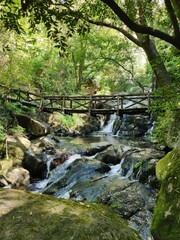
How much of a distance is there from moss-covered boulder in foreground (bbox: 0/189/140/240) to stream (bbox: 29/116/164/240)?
2.21 metres

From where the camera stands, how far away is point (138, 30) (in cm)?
318

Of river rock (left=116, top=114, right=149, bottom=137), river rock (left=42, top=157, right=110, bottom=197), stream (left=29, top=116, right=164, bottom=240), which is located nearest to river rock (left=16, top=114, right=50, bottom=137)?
stream (left=29, top=116, right=164, bottom=240)

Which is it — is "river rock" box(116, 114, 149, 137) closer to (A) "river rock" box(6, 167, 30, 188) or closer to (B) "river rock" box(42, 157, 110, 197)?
(B) "river rock" box(42, 157, 110, 197)

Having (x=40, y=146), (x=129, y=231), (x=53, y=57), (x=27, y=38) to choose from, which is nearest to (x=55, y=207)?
(x=129, y=231)

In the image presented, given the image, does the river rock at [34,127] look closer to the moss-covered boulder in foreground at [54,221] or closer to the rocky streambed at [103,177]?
the rocky streambed at [103,177]

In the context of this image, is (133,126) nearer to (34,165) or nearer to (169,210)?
(34,165)

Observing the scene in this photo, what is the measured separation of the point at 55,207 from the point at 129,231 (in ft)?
2.80

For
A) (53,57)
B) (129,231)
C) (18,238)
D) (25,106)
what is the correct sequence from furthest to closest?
1. (53,57)
2. (25,106)
3. (129,231)
4. (18,238)

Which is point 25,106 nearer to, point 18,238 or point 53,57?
point 53,57

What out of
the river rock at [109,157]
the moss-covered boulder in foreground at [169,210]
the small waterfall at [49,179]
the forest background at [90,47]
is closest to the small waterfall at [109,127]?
the forest background at [90,47]

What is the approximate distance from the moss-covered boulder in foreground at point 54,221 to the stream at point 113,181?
2213mm

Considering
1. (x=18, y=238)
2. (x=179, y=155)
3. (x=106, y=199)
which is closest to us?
(x=18, y=238)

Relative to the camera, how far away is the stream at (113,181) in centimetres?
525

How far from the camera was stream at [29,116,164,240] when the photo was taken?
5.25 m
